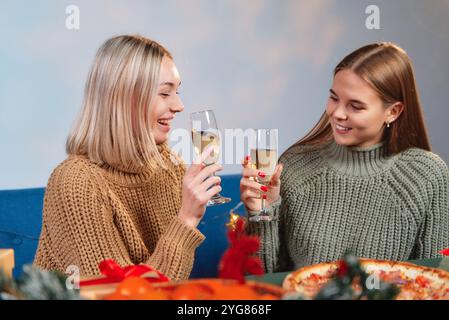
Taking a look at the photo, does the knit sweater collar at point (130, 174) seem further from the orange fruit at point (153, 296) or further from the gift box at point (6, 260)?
the orange fruit at point (153, 296)

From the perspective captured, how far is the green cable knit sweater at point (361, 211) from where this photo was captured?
214 cm

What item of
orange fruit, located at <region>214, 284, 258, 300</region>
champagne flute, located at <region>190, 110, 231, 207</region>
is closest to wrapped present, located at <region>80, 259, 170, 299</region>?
orange fruit, located at <region>214, 284, 258, 300</region>

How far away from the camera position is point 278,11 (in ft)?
12.7

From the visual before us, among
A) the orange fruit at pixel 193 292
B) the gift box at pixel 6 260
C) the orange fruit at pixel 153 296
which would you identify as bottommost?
the gift box at pixel 6 260

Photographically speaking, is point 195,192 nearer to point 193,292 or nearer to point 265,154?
point 265,154

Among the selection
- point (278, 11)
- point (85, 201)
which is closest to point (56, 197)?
point (85, 201)

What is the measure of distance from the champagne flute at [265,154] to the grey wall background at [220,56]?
5.16 ft

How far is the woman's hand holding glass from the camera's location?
1.77 m

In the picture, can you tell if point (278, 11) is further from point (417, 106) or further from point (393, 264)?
point (393, 264)

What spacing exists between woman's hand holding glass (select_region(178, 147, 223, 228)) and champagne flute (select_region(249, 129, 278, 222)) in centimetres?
17

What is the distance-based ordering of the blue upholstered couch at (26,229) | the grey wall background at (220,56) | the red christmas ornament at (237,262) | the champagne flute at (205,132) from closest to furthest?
the red christmas ornament at (237,262), the champagne flute at (205,132), the blue upholstered couch at (26,229), the grey wall background at (220,56)

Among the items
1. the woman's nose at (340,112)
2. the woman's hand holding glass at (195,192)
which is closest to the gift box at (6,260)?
the woman's hand holding glass at (195,192)

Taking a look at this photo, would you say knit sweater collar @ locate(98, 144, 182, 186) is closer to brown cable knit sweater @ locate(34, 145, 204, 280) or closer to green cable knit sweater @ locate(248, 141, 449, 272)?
brown cable knit sweater @ locate(34, 145, 204, 280)

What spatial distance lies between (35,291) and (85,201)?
976mm
